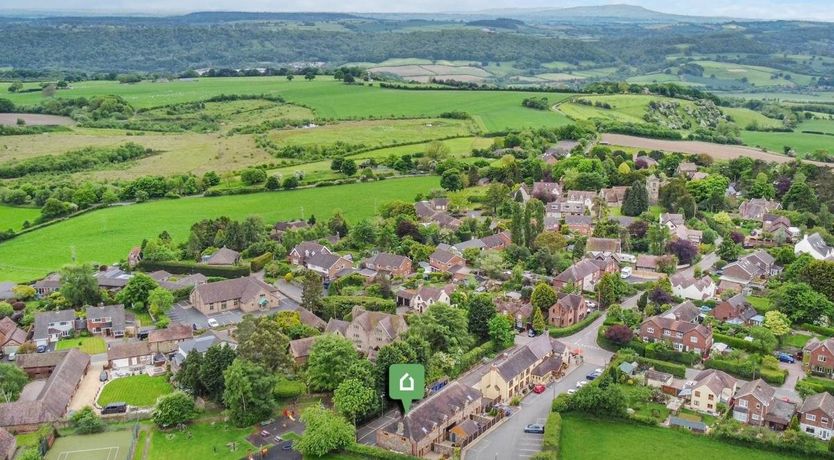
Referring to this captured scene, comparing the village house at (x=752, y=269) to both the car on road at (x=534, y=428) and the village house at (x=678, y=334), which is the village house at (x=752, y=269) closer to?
the village house at (x=678, y=334)

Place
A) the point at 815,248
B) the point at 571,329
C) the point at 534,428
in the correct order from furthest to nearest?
the point at 815,248
the point at 571,329
the point at 534,428

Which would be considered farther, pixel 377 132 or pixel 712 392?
pixel 377 132

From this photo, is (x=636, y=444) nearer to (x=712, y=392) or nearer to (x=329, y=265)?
(x=712, y=392)

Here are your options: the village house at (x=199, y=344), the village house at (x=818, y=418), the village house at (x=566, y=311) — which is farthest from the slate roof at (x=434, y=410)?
the village house at (x=818, y=418)

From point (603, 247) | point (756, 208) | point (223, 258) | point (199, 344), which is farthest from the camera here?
point (756, 208)

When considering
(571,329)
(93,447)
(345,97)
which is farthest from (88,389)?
(345,97)

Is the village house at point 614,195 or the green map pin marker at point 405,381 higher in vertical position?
the green map pin marker at point 405,381

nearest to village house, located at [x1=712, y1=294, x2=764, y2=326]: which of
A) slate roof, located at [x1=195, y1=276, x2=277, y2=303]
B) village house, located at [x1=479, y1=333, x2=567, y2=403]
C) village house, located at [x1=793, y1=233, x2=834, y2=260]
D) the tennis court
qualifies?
village house, located at [x1=479, y1=333, x2=567, y2=403]
